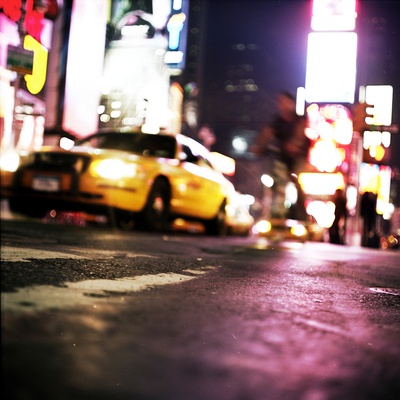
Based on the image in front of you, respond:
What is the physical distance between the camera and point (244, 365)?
59.1 inches

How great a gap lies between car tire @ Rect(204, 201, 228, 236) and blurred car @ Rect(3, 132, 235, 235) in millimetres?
1398

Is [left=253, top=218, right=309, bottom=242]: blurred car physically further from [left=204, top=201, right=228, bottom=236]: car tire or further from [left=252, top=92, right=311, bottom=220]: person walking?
[left=252, top=92, right=311, bottom=220]: person walking

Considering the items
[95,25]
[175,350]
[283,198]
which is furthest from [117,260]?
[95,25]

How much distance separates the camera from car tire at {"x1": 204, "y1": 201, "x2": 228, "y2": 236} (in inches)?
400

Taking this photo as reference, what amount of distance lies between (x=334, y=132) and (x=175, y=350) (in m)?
36.8

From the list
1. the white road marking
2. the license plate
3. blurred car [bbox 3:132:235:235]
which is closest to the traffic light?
blurred car [bbox 3:132:235:235]

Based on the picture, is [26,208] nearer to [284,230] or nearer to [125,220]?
[125,220]

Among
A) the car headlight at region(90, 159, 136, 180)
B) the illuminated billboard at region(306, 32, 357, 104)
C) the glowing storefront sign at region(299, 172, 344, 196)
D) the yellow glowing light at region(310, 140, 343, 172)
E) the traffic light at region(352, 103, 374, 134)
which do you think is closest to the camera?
the car headlight at region(90, 159, 136, 180)

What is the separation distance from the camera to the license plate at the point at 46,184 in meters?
7.50

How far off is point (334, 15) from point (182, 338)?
2265 cm

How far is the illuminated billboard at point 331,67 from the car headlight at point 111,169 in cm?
1538

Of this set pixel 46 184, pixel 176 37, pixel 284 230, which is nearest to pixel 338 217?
pixel 284 230

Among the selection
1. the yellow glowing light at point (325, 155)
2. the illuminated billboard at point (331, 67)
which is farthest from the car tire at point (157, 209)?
the yellow glowing light at point (325, 155)

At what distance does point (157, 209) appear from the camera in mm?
8109
